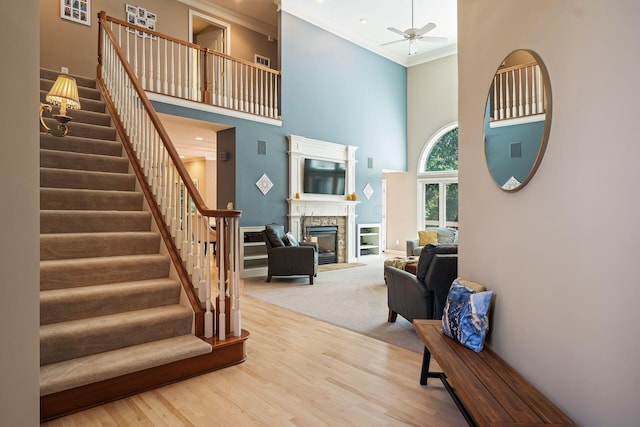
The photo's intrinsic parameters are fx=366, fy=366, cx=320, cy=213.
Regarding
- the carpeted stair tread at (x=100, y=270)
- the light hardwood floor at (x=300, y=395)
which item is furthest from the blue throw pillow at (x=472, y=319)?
the carpeted stair tread at (x=100, y=270)

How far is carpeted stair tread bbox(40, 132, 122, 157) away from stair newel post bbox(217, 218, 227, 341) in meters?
2.28

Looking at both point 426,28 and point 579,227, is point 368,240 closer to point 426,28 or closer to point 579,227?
point 426,28

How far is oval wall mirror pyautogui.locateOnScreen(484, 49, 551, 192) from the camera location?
1760 mm

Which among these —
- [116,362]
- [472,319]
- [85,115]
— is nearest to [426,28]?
[85,115]

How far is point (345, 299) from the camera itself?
16.5 feet

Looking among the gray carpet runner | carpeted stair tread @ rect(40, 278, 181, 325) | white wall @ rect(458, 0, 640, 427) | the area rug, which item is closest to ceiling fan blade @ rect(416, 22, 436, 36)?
white wall @ rect(458, 0, 640, 427)

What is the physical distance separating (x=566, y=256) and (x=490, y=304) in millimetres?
827

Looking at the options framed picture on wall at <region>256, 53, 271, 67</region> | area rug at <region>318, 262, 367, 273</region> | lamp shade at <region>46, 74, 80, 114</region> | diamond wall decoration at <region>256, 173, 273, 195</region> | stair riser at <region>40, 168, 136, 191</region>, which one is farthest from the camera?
framed picture on wall at <region>256, 53, 271, 67</region>

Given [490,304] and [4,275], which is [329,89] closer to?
[490,304]

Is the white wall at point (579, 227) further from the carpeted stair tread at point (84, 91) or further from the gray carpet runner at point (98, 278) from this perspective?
the carpeted stair tread at point (84, 91)

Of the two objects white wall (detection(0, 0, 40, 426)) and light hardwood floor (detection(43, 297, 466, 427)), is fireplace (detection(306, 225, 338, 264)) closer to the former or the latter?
light hardwood floor (detection(43, 297, 466, 427))

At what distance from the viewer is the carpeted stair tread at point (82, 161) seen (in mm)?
3803

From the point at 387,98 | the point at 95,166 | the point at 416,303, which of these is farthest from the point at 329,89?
the point at 416,303

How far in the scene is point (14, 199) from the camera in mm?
1217
